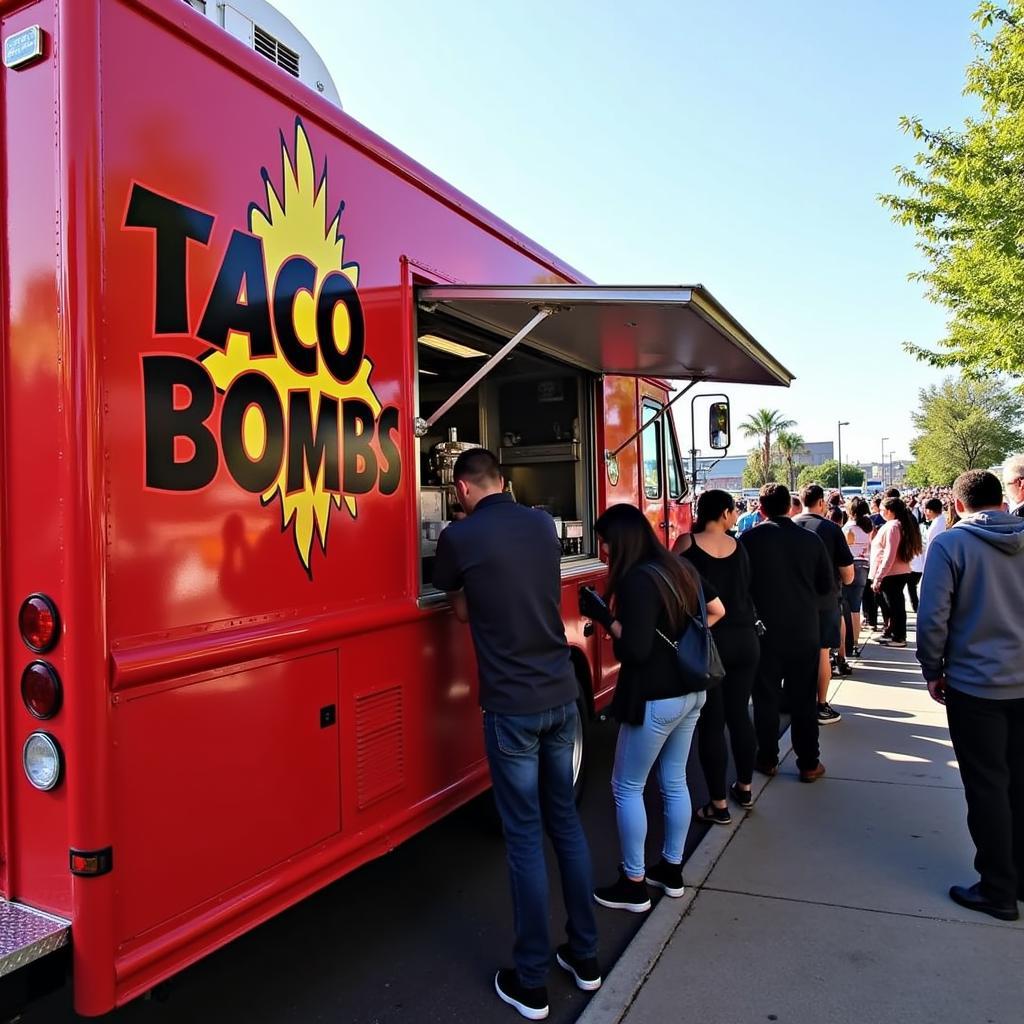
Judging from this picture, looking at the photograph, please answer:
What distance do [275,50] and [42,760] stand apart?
290cm

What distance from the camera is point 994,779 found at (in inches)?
134

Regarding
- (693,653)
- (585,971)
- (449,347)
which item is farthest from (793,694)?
(449,347)

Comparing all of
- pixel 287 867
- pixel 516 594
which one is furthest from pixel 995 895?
pixel 287 867

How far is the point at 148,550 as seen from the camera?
222 cm

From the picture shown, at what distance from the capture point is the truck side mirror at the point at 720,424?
6992 millimetres

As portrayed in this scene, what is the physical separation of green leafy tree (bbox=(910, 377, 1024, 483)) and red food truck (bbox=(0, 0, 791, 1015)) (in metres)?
40.0

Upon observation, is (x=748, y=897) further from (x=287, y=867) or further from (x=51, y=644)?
(x=51, y=644)

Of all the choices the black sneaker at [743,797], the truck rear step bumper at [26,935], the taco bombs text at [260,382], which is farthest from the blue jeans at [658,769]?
the truck rear step bumper at [26,935]

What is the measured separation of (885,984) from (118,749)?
2714mm

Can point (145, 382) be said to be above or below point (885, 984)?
above

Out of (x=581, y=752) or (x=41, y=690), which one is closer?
(x=41, y=690)

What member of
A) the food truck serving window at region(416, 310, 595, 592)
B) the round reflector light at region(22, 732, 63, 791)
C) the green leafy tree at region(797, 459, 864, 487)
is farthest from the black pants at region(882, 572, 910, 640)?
the green leafy tree at region(797, 459, 864, 487)

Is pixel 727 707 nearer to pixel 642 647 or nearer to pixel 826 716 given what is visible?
pixel 642 647

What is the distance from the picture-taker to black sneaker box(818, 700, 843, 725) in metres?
6.57
